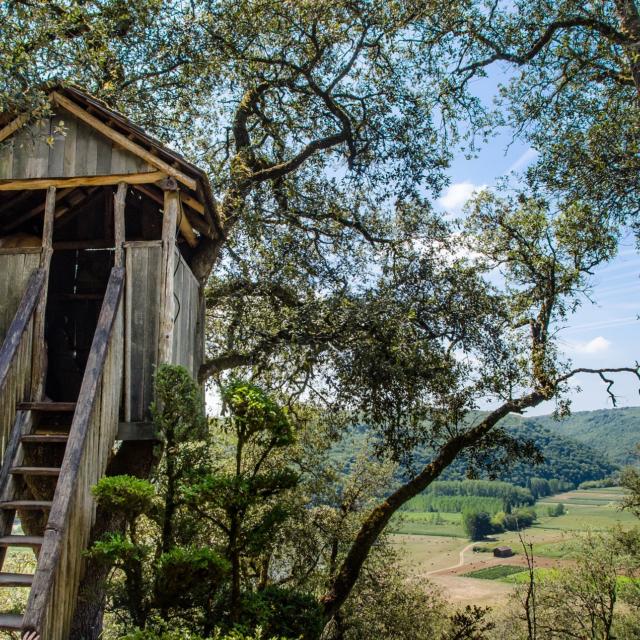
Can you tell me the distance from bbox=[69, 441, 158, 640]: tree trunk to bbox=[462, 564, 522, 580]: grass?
58549 millimetres

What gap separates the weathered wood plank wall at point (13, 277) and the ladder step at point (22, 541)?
3.08 m

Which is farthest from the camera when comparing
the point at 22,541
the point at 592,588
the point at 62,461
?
the point at 592,588

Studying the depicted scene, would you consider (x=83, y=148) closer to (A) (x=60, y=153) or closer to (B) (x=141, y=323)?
(A) (x=60, y=153)

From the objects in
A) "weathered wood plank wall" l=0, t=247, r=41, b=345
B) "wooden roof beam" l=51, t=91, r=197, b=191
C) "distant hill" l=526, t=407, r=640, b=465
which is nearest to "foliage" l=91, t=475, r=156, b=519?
"weathered wood plank wall" l=0, t=247, r=41, b=345

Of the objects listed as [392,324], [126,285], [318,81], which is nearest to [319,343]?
[392,324]

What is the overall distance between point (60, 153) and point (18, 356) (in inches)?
119

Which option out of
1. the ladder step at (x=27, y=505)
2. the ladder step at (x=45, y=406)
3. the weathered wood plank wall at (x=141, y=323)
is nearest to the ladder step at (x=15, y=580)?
the ladder step at (x=27, y=505)

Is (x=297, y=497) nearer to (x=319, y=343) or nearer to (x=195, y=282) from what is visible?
(x=319, y=343)

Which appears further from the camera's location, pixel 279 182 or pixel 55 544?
pixel 279 182

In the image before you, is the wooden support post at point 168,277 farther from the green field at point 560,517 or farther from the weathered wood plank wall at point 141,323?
the green field at point 560,517

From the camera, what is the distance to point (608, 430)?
102 meters

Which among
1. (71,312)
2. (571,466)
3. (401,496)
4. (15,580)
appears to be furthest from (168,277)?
(571,466)

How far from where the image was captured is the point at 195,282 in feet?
36.4

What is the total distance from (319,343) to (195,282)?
256cm
